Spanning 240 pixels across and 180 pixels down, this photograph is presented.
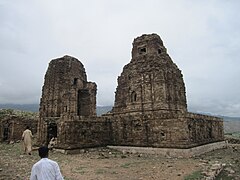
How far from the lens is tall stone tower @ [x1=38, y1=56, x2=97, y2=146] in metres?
25.2

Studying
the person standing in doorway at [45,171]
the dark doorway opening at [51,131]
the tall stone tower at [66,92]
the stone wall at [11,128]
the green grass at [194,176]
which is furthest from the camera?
the stone wall at [11,128]

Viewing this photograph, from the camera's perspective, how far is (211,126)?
2145 cm

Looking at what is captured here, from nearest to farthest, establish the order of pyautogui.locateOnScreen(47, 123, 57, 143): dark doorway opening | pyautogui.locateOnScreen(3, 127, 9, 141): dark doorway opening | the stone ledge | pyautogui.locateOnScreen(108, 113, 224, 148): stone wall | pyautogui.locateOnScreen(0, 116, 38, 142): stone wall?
the stone ledge < pyautogui.locateOnScreen(108, 113, 224, 148): stone wall < pyautogui.locateOnScreen(47, 123, 57, 143): dark doorway opening < pyautogui.locateOnScreen(0, 116, 38, 142): stone wall < pyautogui.locateOnScreen(3, 127, 9, 141): dark doorway opening

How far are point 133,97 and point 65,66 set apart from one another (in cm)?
1022

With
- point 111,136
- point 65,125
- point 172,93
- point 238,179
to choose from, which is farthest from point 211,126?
point 65,125

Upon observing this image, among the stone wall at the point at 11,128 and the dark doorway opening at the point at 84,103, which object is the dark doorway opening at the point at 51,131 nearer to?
the dark doorway opening at the point at 84,103

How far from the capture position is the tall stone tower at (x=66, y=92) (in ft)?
82.7

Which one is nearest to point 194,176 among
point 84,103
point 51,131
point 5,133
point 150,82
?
point 150,82

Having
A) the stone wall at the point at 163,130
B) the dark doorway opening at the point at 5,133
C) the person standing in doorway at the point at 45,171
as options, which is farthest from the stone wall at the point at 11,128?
the person standing in doorway at the point at 45,171

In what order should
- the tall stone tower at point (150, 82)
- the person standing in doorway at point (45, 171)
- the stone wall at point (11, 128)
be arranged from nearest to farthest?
the person standing in doorway at point (45, 171) → the tall stone tower at point (150, 82) → the stone wall at point (11, 128)

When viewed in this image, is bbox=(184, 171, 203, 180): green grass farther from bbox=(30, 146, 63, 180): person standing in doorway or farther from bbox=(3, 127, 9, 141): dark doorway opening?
bbox=(3, 127, 9, 141): dark doorway opening

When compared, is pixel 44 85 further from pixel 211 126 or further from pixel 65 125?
pixel 211 126

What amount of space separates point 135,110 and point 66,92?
963cm

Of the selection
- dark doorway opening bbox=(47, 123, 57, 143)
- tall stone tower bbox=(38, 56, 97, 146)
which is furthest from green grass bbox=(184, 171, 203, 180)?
tall stone tower bbox=(38, 56, 97, 146)
